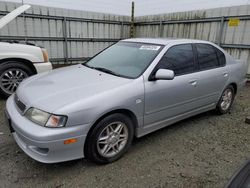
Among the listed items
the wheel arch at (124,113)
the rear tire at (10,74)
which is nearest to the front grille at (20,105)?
the wheel arch at (124,113)

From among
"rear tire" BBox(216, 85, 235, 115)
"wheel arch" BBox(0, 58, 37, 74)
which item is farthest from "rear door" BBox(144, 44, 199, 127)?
"wheel arch" BBox(0, 58, 37, 74)

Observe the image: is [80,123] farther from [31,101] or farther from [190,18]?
[190,18]

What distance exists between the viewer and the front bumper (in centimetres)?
190

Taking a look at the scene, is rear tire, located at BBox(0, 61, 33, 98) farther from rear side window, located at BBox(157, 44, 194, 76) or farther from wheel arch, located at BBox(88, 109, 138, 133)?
rear side window, located at BBox(157, 44, 194, 76)

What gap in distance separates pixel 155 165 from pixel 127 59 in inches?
59.9

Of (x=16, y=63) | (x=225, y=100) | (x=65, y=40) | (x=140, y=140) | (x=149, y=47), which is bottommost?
(x=140, y=140)

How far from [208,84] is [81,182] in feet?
8.18

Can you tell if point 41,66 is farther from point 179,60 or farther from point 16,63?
point 179,60

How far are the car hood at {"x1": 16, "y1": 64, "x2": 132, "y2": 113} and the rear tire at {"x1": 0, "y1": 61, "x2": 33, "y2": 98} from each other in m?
1.84

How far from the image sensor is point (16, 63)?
427 cm

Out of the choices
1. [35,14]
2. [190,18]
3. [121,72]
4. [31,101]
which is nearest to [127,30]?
[190,18]

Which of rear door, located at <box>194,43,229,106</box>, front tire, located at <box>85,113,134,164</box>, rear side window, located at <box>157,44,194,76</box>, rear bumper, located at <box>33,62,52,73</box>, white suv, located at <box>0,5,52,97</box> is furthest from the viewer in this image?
rear bumper, located at <box>33,62,52,73</box>

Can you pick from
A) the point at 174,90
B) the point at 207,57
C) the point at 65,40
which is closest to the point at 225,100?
the point at 207,57

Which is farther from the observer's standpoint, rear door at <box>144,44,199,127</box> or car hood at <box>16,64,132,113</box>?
rear door at <box>144,44,199,127</box>
